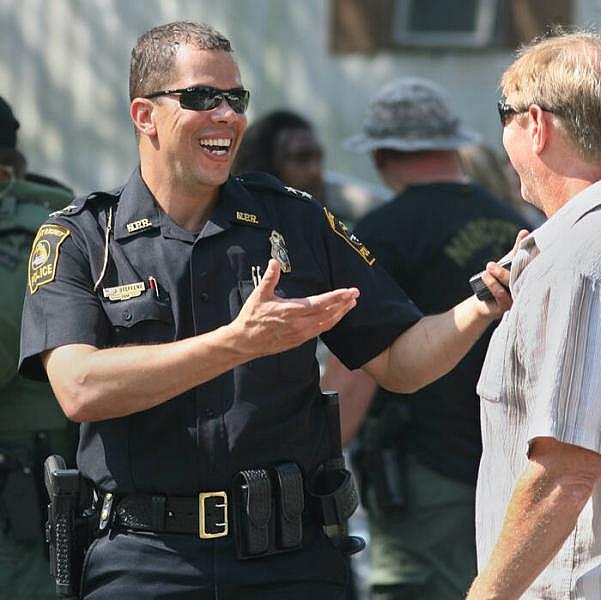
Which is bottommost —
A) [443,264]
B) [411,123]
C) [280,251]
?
[443,264]

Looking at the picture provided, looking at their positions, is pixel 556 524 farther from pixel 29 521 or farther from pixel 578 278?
pixel 29 521

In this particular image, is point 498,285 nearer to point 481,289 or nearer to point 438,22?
point 481,289

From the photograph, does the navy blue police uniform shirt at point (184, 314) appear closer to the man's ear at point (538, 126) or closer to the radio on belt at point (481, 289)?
the radio on belt at point (481, 289)

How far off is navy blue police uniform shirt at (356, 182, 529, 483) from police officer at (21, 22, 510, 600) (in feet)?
4.51

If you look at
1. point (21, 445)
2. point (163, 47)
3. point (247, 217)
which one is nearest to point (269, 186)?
point (247, 217)

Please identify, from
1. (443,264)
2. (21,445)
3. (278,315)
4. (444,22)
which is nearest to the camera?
(278,315)

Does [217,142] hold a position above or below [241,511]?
above

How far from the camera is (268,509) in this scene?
3188mm

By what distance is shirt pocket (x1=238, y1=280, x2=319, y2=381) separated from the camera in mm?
3242

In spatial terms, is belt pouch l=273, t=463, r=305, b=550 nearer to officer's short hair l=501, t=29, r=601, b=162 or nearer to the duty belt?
the duty belt

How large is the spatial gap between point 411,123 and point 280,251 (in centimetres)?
215

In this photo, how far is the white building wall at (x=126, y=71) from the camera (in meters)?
9.29

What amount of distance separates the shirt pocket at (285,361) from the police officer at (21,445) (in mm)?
1093

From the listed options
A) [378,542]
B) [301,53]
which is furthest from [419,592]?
[301,53]
